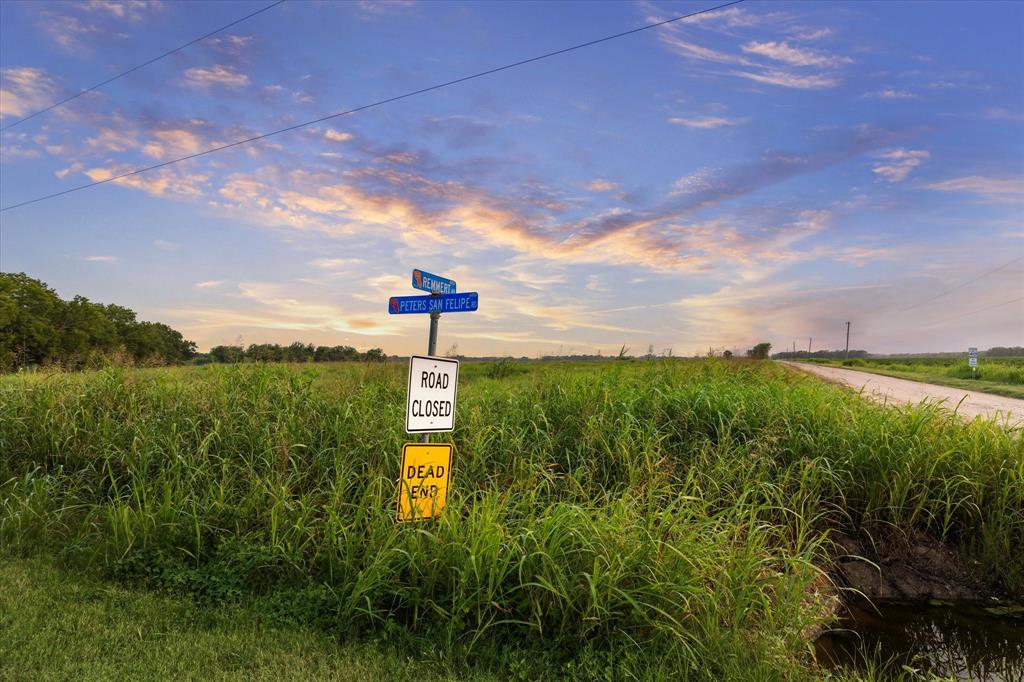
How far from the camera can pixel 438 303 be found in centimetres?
566

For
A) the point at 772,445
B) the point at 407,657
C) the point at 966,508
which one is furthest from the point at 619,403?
the point at 407,657

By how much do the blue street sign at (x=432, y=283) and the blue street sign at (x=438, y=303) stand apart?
0.09m

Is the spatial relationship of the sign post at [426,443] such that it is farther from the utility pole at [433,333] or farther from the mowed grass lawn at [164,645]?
the mowed grass lawn at [164,645]

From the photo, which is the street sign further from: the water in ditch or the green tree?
the green tree

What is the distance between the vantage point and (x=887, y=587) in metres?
5.77

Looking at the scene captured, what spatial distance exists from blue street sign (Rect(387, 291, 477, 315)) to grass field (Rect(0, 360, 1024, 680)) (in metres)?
1.50

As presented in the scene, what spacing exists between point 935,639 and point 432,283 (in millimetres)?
5364

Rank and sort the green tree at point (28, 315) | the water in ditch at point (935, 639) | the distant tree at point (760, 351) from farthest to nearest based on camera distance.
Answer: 1. the green tree at point (28, 315)
2. the distant tree at point (760, 351)
3. the water in ditch at point (935, 639)

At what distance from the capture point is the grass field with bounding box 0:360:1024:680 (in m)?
3.88

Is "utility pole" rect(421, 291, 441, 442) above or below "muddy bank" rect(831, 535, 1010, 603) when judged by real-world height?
above

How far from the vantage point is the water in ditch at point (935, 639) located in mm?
4508

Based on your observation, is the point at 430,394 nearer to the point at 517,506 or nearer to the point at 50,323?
the point at 517,506

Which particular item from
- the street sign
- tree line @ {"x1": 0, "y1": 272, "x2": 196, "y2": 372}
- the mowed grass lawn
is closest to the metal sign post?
the street sign

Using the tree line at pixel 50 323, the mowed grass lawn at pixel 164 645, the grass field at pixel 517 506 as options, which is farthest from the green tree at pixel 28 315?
the mowed grass lawn at pixel 164 645
